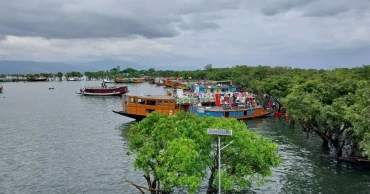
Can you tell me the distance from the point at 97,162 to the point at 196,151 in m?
20.7

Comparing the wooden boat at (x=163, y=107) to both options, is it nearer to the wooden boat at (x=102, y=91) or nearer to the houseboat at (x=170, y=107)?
the houseboat at (x=170, y=107)

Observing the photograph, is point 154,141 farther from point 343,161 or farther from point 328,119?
point 343,161

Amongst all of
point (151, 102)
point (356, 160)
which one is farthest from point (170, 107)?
point (356, 160)

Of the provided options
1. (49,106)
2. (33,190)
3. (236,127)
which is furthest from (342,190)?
(49,106)

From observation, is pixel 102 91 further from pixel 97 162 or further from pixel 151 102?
pixel 97 162

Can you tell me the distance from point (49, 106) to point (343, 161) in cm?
7603

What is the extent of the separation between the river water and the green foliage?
22.1 ft

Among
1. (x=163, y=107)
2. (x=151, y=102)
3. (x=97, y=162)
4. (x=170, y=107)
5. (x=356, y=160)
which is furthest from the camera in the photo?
(x=151, y=102)

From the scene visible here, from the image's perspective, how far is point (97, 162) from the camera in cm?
4034

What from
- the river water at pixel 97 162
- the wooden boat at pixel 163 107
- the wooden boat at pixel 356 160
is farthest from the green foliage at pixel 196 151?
the wooden boat at pixel 163 107

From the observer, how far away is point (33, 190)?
31.7 meters

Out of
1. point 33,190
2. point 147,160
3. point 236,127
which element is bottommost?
point 33,190

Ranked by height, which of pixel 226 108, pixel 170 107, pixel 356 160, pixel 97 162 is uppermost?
pixel 170 107

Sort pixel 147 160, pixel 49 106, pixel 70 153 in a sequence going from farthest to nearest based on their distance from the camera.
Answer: pixel 49 106
pixel 70 153
pixel 147 160
